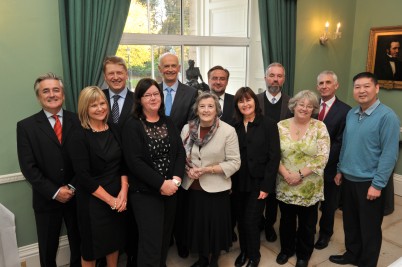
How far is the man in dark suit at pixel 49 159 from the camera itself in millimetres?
2152

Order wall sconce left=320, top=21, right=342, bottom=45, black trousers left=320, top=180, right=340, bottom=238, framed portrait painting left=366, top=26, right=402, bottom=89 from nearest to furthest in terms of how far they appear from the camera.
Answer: black trousers left=320, top=180, right=340, bottom=238
framed portrait painting left=366, top=26, right=402, bottom=89
wall sconce left=320, top=21, right=342, bottom=45

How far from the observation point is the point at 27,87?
97.4 inches

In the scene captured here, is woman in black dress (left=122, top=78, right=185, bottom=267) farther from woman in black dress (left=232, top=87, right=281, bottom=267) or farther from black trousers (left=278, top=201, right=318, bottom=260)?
black trousers (left=278, top=201, right=318, bottom=260)

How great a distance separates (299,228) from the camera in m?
2.65

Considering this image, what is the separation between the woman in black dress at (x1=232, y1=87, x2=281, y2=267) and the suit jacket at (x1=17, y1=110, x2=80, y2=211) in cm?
123

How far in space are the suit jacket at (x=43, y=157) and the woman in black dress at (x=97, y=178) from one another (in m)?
0.13

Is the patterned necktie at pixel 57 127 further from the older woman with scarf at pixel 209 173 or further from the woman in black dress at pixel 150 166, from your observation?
the older woman with scarf at pixel 209 173

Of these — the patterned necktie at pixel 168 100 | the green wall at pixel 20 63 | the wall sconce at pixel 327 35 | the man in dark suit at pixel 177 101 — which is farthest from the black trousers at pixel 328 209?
the green wall at pixel 20 63

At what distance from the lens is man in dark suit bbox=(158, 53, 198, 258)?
2.62 meters

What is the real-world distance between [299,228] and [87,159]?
1.80 meters

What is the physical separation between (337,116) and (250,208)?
117cm

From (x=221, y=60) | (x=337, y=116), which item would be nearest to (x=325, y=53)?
(x=221, y=60)

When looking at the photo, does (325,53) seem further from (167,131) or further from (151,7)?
(167,131)

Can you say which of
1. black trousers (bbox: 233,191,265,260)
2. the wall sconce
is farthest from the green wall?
the wall sconce
